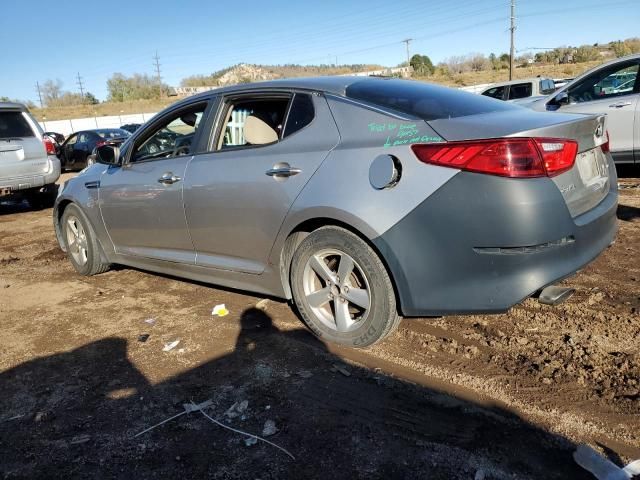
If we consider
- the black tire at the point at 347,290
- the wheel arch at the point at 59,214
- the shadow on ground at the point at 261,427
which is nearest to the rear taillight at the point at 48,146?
the wheel arch at the point at 59,214

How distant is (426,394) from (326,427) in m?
0.58

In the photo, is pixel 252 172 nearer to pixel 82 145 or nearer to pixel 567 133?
Answer: pixel 567 133

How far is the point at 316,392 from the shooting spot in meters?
2.86

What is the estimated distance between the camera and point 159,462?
93.0 inches

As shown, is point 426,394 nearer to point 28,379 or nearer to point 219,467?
point 219,467

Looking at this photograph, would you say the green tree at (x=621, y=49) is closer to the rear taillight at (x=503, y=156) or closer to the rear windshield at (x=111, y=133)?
the rear windshield at (x=111, y=133)

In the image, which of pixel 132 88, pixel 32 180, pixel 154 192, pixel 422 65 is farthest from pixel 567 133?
pixel 132 88

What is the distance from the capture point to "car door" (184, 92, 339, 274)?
10.9 ft

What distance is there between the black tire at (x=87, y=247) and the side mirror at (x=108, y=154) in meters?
0.64

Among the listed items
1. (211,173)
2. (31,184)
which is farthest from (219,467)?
(31,184)

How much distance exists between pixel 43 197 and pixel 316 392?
939cm

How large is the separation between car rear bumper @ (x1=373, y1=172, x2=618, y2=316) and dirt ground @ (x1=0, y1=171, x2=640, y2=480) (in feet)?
1.59

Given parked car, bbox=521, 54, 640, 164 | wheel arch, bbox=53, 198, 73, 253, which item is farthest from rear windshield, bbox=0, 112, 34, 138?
parked car, bbox=521, 54, 640, 164

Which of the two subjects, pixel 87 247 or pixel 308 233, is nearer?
Result: pixel 308 233
